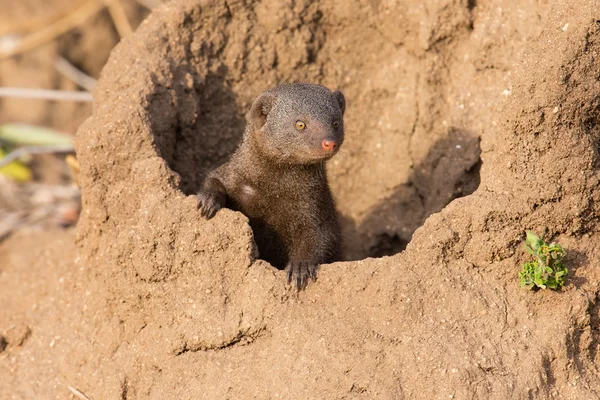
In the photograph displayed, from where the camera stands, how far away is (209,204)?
434cm

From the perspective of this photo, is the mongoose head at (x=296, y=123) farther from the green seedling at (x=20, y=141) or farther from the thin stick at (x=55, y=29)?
the thin stick at (x=55, y=29)

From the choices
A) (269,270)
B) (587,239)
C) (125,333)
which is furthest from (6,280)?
(587,239)

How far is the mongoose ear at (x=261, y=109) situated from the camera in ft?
15.6

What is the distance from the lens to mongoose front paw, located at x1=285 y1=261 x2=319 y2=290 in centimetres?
414

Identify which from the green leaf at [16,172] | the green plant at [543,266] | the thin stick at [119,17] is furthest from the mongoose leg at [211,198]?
the thin stick at [119,17]

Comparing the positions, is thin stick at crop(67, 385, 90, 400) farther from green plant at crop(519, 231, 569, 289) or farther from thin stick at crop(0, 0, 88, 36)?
thin stick at crop(0, 0, 88, 36)

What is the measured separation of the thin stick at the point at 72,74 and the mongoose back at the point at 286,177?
4431 millimetres

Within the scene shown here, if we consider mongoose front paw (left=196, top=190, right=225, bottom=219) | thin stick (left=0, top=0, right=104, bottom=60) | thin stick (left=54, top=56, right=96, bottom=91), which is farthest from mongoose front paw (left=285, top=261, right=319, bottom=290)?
thin stick (left=0, top=0, right=104, bottom=60)

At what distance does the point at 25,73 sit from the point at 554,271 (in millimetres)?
6590

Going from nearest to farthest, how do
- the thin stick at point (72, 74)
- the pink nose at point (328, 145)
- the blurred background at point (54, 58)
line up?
the pink nose at point (328, 145) < the blurred background at point (54, 58) < the thin stick at point (72, 74)

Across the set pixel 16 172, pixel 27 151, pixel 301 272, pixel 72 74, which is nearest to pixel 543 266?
pixel 301 272

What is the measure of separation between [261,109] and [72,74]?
15.7 feet

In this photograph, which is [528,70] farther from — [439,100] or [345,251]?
[345,251]

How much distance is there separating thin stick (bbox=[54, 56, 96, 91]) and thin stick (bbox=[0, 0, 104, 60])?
27 cm
